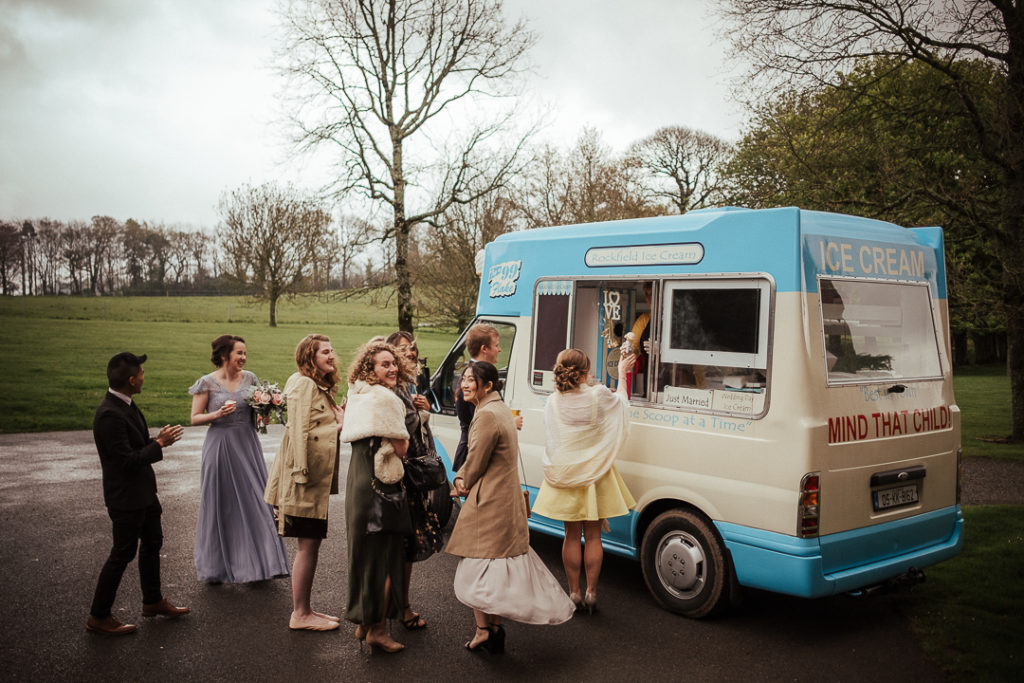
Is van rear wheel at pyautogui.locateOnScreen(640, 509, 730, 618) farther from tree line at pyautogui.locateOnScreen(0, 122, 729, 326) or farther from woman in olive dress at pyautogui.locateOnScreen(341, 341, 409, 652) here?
tree line at pyautogui.locateOnScreen(0, 122, 729, 326)

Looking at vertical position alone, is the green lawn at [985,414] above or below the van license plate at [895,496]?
below

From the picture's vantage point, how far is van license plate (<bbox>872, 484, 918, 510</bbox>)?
5.15 metres

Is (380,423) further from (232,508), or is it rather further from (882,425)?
(882,425)

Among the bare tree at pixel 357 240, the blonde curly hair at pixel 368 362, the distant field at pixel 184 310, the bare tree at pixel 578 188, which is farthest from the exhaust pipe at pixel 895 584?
the distant field at pixel 184 310

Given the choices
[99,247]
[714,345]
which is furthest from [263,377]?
[99,247]

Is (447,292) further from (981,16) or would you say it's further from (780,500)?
(780,500)

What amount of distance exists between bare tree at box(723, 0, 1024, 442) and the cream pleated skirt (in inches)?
397

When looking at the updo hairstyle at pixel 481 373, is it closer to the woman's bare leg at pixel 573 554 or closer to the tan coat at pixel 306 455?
the tan coat at pixel 306 455

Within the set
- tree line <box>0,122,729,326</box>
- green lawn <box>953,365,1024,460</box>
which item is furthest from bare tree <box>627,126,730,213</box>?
green lawn <box>953,365,1024,460</box>

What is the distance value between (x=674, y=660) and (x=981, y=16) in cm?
1187

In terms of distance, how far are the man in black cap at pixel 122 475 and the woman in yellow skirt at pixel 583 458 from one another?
2.47 metres

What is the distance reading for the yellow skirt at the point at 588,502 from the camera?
544cm

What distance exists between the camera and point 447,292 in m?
23.6

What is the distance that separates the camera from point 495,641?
4.80 meters
